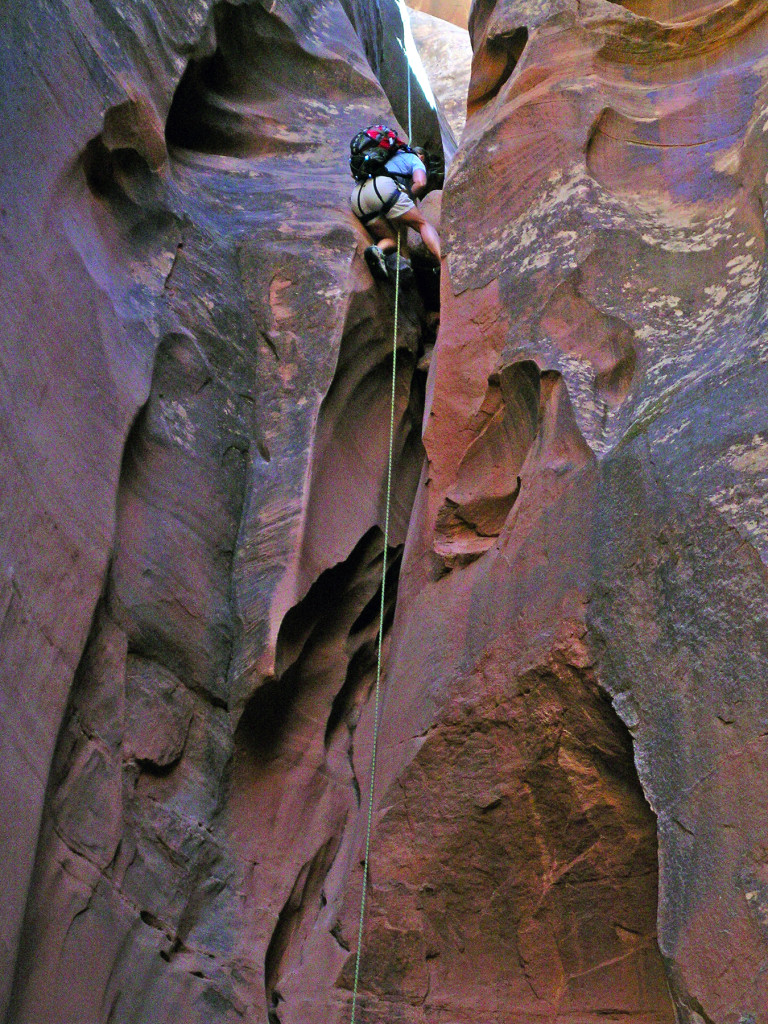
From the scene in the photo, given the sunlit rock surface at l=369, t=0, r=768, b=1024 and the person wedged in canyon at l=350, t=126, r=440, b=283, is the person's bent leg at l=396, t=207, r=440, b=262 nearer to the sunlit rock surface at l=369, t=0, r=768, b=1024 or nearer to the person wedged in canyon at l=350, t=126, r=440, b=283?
the person wedged in canyon at l=350, t=126, r=440, b=283

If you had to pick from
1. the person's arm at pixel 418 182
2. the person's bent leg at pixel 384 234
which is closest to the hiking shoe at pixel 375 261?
the person's bent leg at pixel 384 234

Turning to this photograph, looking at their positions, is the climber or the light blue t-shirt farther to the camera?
the light blue t-shirt

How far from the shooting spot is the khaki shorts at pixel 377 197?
7.62 metres

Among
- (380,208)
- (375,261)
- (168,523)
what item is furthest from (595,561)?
(380,208)

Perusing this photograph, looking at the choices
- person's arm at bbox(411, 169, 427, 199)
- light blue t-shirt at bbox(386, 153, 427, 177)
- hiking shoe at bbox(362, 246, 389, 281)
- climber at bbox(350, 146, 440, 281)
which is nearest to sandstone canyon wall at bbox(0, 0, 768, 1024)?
hiking shoe at bbox(362, 246, 389, 281)

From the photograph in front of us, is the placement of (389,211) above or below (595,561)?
above

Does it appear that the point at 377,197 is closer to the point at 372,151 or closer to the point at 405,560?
the point at 372,151

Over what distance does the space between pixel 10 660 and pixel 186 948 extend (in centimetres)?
165

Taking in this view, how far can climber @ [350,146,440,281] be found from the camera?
7.62 meters

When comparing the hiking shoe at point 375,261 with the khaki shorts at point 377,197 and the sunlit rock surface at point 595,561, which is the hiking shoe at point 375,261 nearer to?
the khaki shorts at point 377,197

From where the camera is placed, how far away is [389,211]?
25.3 ft

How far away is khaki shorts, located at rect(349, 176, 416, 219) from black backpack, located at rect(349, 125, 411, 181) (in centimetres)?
10

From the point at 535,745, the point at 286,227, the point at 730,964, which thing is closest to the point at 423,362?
the point at 286,227

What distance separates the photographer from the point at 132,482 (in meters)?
5.80
